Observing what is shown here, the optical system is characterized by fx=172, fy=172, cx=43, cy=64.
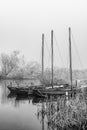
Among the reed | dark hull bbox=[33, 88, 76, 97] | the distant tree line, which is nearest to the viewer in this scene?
the reed

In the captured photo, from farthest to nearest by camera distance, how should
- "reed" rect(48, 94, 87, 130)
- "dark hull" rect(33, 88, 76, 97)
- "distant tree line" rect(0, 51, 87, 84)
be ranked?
"distant tree line" rect(0, 51, 87, 84) → "dark hull" rect(33, 88, 76, 97) → "reed" rect(48, 94, 87, 130)

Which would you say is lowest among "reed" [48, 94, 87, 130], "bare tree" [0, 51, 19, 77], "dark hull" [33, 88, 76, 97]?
"dark hull" [33, 88, 76, 97]

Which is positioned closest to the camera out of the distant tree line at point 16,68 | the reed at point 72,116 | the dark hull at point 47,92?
the reed at point 72,116

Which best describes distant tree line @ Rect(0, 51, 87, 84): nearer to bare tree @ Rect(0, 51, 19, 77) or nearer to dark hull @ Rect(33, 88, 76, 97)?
bare tree @ Rect(0, 51, 19, 77)

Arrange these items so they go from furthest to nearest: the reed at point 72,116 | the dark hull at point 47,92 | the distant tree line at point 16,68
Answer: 1. the distant tree line at point 16,68
2. the dark hull at point 47,92
3. the reed at point 72,116

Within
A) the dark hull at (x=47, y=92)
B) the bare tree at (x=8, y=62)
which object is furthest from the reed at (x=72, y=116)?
the bare tree at (x=8, y=62)

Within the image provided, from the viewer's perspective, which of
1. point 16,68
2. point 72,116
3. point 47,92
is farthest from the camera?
point 16,68

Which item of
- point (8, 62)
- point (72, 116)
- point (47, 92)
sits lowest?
point (47, 92)

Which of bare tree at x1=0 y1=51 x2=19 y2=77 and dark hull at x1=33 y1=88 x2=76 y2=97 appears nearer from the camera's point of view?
dark hull at x1=33 y1=88 x2=76 y2=97

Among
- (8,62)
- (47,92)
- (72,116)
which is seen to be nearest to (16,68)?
(8,62)

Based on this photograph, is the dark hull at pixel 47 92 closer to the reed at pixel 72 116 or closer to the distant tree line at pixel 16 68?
the reed at pixel 72 116

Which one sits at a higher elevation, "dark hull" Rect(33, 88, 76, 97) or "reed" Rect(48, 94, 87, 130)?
"reed" Rect(48, 94, 87, 130)

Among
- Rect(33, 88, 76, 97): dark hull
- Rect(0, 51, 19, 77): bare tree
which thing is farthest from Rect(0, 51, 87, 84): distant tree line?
Rect(33, 88, 76, 97): dark hull

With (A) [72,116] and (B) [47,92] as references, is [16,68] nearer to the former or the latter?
(B) [47,92]
